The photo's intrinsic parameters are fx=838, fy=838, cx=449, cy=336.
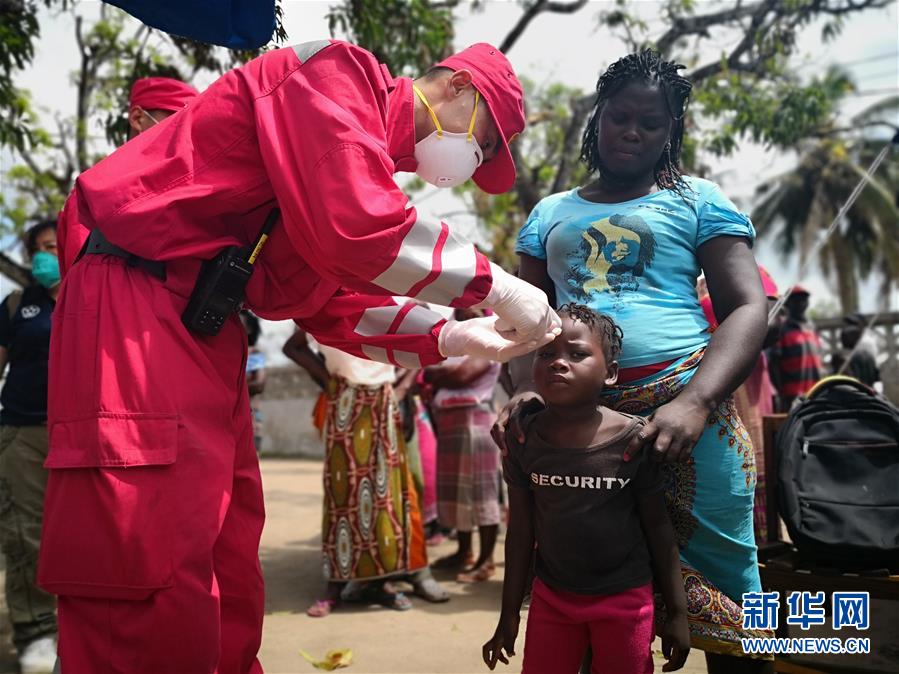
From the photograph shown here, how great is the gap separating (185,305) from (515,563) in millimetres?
1111

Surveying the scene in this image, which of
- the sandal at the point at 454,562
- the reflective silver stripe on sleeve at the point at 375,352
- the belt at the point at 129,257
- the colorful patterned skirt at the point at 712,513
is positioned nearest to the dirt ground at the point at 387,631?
the sandal at the point at 454,562

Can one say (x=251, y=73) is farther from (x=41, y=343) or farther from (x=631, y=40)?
(x=631, y=40)

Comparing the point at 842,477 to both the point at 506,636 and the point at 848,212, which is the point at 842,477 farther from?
the point at 848,212

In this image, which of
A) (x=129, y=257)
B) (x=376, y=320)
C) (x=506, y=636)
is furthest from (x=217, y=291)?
(x=506, y=636)

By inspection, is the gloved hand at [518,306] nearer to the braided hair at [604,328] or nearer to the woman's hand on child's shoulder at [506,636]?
the braided hair at [604,328]

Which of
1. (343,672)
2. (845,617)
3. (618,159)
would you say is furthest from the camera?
(343,672)

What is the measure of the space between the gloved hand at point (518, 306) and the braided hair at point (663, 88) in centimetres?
55

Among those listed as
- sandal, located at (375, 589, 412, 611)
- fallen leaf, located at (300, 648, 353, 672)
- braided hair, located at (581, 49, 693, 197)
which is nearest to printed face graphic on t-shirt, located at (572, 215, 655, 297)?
braided hair, located at (581, 49, 693, 197)

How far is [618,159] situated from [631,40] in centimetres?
522

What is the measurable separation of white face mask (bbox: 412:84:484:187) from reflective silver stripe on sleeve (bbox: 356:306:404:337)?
39cm

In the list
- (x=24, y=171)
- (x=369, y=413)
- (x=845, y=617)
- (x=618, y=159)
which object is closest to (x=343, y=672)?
(x=369, y=413)

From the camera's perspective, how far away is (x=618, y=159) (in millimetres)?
2260

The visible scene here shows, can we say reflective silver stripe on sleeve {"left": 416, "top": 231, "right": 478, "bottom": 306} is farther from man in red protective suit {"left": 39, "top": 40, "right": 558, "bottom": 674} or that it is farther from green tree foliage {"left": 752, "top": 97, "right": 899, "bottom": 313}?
green tree foliage {"left": 752, "top": 97, "right": 899, "bottom": 313}

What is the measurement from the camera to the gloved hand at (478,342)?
2.15m
